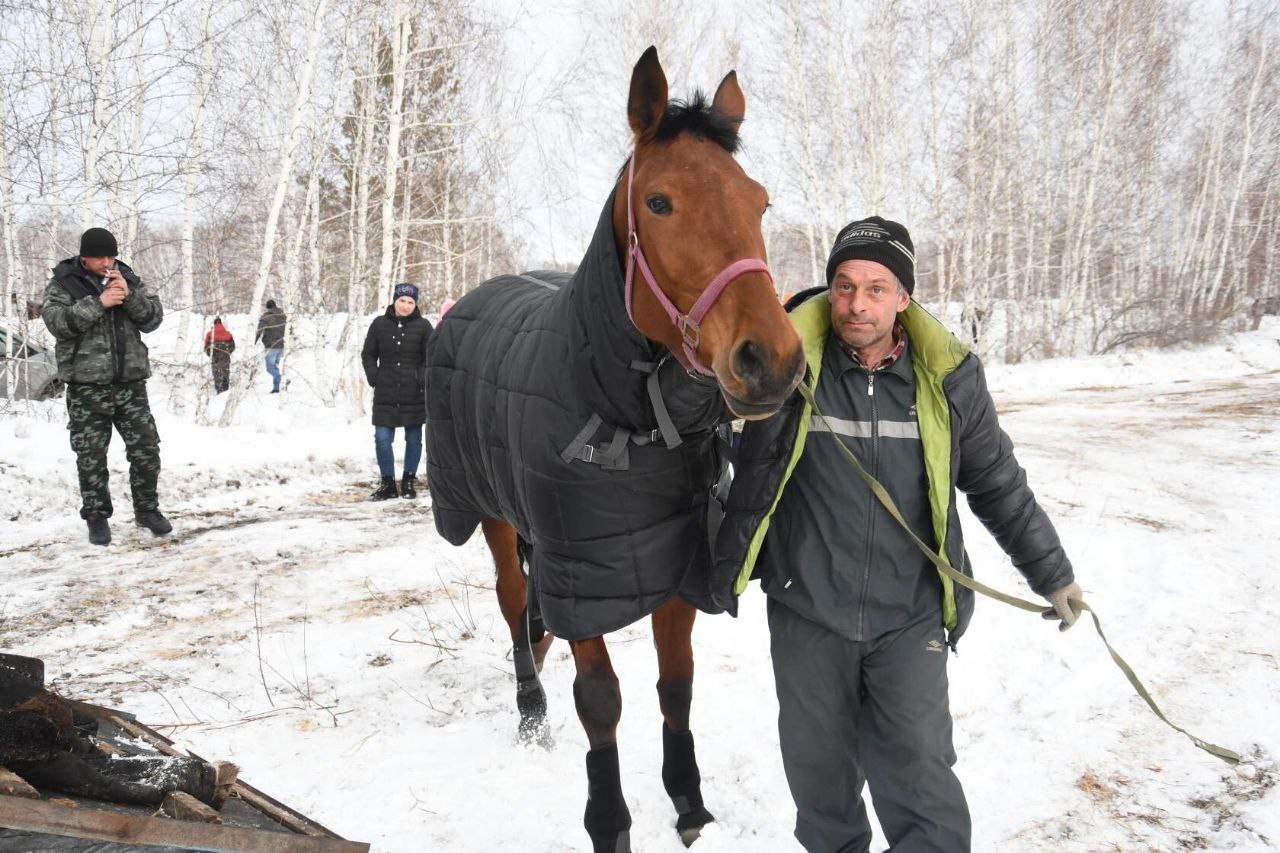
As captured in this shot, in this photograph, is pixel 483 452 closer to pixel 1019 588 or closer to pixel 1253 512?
pixel 1019 588

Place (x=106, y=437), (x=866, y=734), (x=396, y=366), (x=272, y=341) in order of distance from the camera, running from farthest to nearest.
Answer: (x=272, y=341), (x=396, y=366), (x=106, y=437), (x=866, y=734)

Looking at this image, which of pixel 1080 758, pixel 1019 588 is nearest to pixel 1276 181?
pixel 1019 588

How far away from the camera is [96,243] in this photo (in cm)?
539

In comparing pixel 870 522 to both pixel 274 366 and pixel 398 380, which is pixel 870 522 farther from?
pixel 274 366

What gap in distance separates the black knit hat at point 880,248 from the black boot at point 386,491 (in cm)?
599

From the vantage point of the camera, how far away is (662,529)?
7.54 ft

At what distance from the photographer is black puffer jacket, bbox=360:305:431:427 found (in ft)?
24.2

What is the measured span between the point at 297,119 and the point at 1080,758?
10.6 meters

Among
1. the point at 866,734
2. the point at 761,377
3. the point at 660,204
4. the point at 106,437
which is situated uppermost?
the point at 660,204

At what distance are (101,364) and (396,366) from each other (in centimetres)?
253

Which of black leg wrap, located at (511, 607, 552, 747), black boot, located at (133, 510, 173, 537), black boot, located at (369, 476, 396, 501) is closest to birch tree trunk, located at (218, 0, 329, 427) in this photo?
black boot, located at (369, 476, 396, 501)

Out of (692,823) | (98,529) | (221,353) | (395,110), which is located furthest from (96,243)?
(221,353)

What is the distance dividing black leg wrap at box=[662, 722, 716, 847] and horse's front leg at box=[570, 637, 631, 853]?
0.20 metres

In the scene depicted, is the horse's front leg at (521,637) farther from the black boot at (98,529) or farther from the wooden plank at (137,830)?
the black boot at (98,529)
